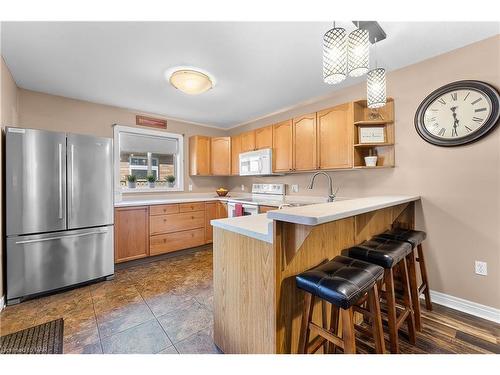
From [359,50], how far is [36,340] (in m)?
2.98

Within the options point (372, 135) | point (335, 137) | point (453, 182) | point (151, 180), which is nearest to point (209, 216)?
point (151, 180)

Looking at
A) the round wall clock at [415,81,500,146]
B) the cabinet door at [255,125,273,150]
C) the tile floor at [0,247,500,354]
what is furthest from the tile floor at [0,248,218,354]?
the round wall clock at [415,81,500,146]

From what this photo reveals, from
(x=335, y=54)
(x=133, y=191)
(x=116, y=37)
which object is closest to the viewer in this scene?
(x=335, y=54)

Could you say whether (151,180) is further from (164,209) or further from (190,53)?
(190,53)

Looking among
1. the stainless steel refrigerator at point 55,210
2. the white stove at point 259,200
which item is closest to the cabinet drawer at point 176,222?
the white stove at point 259,200

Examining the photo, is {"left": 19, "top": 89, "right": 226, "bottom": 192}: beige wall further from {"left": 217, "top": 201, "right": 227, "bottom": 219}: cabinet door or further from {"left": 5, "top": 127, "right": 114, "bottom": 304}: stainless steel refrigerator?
{"left": 217, "top": 201, "right": 227, "bottom": 219}: cabinet door

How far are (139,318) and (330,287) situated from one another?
1.76 metres

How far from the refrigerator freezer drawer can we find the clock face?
3789 millimetres

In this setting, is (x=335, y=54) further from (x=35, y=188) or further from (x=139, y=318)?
(x=35, y=188)

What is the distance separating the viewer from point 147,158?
4055mm

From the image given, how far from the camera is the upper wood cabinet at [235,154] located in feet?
14.3
